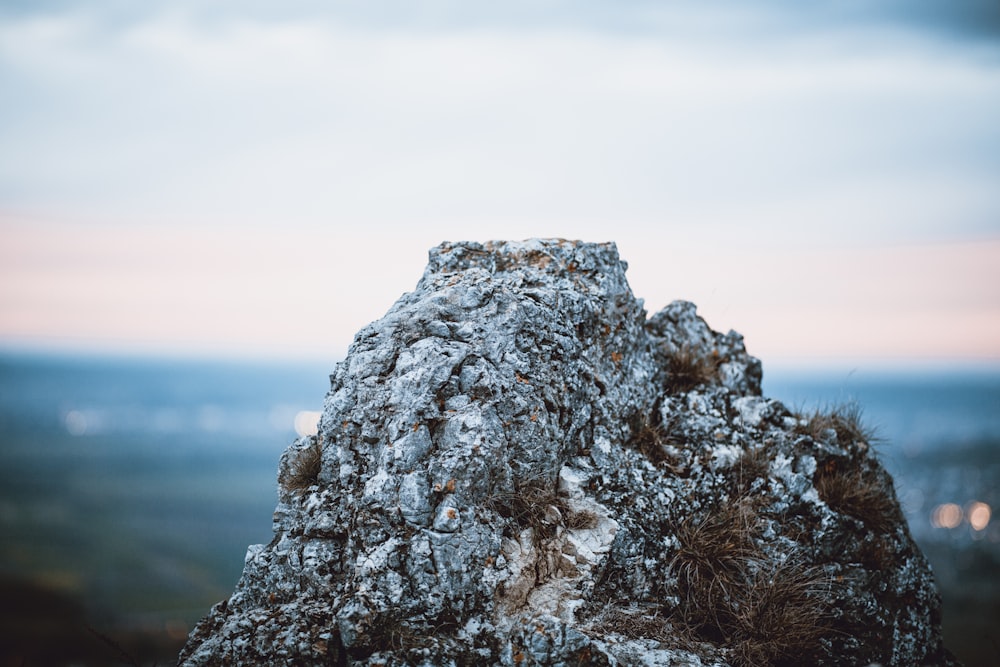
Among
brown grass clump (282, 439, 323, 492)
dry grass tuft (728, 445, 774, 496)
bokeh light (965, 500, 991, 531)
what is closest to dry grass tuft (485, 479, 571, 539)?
brown grass clump (282, 439, 323, 492)

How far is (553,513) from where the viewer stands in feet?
22.8

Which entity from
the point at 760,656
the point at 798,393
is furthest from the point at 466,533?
the point at 798,393

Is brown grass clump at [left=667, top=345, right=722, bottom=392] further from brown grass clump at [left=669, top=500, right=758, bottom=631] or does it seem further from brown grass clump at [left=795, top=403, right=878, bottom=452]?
brown grass clump at [left=669, top=500, right=758, bottom=631]

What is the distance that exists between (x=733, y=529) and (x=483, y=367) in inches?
137

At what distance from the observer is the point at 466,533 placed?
6.26m

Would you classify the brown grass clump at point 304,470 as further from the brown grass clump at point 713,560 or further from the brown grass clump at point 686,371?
the brown grass clump at point 686,371

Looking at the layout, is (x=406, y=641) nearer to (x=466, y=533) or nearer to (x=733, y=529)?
(x=466, y=533)

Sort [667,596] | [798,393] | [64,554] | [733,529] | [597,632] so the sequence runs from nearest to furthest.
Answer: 1. [597,632]
2. [667,596]
3. [733,529]
4. [798,393]
5. [64,554]

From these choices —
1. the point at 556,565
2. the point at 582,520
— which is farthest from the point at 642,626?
the point at 582,520

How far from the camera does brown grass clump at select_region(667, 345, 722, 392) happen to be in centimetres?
920

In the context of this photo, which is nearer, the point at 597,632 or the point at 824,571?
the point at 597,632

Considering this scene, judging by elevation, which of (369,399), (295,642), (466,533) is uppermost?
(369,399)

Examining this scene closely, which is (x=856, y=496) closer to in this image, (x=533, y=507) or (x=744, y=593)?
(x=744, y=593)

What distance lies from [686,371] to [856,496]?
265cm
